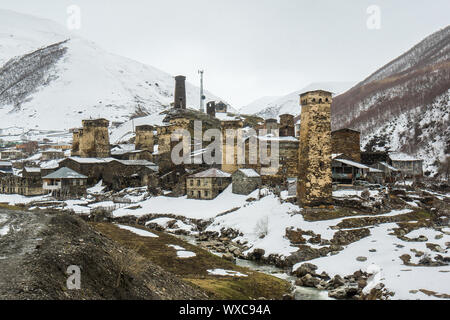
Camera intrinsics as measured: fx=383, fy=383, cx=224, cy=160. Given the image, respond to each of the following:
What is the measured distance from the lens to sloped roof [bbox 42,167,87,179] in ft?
198

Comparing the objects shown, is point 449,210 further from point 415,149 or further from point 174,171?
point 415,149

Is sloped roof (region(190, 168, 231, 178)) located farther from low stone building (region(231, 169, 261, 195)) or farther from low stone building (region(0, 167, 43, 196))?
low stone building (region(0, 167, 43, 196))

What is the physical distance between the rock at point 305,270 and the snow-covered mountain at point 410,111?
55.4 metres

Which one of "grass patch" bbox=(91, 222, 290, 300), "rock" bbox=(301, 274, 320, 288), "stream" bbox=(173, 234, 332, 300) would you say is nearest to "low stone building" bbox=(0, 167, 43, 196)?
"grass patch" bbox=(91, 222, 290, 300)

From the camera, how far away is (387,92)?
5463 inches

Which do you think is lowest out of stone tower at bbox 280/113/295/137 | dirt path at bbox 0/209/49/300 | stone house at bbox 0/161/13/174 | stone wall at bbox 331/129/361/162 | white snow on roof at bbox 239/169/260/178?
dirt path at bbox 0/209/49/300

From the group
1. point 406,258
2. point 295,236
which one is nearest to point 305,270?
point 295,236

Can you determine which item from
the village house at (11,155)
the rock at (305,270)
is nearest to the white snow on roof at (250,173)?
the rock at (305,270)

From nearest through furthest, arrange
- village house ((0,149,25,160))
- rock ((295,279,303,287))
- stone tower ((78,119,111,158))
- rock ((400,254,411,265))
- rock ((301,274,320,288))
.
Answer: rock ((301,274,320,288)) < rock ((295,279,303,287)) < rock ((400,254,411,265)) < stone tower ((78,119,111,158)) < village house ((0,149,25,160))

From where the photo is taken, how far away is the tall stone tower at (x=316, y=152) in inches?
1364

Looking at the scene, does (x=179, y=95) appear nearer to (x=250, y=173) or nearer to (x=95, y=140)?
(x=95, y=140)

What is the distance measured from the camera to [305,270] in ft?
80.3

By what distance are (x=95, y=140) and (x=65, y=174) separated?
1637 centimetres

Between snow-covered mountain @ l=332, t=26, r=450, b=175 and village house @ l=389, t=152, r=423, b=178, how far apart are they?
5431 mm
